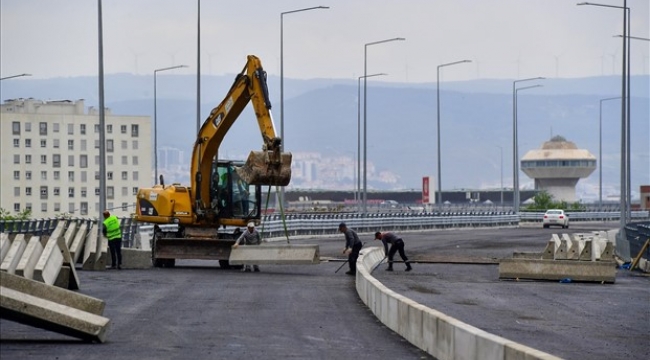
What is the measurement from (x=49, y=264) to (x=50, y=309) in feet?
26.9

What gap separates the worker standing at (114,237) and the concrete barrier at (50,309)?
17.1 metres

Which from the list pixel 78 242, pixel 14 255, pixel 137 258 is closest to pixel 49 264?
pixel 14 255

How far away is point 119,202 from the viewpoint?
532 ft

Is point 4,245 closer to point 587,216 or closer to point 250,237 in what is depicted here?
point 250,237

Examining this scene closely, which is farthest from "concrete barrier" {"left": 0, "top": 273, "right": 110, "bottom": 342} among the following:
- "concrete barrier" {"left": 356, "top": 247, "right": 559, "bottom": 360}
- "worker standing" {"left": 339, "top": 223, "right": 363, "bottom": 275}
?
"worker standing" {"left": 339, "top": 223, "right": 363, "bottom": 275}

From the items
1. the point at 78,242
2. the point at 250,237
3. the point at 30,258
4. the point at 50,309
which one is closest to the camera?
the point at 50,309

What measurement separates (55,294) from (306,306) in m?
6.55

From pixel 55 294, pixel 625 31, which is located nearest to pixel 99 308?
pixel 55 294

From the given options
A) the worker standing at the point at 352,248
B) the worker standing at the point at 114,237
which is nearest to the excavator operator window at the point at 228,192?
the worker standing at the point at 114,237

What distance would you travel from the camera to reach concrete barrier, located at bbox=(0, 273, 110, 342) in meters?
15.3

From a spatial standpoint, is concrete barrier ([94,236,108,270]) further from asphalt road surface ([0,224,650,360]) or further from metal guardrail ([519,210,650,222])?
metal guardrail ([519,210,650,222])

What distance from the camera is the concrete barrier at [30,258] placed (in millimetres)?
21953

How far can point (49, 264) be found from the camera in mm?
23500

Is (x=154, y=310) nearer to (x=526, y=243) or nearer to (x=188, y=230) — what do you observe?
(x=188, y=230)
